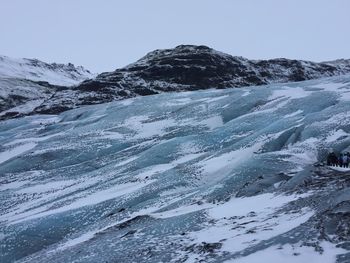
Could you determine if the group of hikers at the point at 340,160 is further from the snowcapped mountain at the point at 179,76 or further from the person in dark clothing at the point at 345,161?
the snowcapped mountain at the point at 179,76

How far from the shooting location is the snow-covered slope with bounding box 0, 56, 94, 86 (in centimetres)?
12511

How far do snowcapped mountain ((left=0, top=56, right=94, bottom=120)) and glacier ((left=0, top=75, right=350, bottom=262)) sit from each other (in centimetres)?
3057

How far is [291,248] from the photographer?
10875 mm

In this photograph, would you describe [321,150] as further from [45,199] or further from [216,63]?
[216,63]

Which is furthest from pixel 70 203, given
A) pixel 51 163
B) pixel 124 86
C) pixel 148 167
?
pixel 124 86

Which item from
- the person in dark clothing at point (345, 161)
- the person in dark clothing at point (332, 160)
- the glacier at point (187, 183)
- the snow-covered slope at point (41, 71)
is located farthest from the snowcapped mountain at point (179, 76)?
the snow-covered slope at point (41, 71)

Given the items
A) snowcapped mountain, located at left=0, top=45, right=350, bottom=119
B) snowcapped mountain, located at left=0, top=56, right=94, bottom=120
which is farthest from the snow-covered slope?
snowcapped mountain, located at left=0, top=45, right=350, bottom=119

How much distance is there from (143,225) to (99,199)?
18.2ft

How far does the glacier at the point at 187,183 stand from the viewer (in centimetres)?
1239

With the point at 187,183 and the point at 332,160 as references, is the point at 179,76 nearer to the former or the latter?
the point at 187,183

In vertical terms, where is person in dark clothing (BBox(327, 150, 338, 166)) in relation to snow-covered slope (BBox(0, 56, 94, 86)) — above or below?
below

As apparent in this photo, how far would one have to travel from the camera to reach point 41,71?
452 feet

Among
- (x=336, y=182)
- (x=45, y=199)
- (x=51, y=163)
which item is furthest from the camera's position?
(x=51, y=163)

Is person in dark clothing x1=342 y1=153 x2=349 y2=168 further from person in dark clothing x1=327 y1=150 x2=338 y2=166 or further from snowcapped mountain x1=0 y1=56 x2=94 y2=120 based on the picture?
snowcapped mountain x1=0 y1=56 x2=94 y2=120
